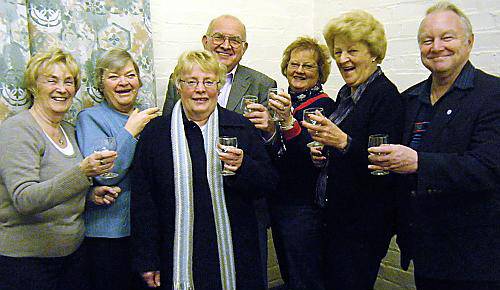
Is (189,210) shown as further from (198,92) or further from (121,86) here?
(121,86)

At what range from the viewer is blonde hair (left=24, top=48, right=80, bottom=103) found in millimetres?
1849

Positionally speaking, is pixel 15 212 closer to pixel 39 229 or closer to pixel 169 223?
pixel 39 229

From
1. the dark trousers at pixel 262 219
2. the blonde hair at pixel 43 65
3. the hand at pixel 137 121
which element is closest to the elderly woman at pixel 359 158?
the dark trousers at pixel 262 219

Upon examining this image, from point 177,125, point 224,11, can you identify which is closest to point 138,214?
point 177,125

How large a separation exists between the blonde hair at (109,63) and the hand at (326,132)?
2.96 feet

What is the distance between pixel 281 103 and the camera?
1.91 m

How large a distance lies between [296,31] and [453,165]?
77.5 inches

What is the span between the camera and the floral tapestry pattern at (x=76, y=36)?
6.38ft

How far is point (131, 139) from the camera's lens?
1.97m

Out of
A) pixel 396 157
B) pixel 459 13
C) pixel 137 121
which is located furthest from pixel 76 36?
pixel 459 13

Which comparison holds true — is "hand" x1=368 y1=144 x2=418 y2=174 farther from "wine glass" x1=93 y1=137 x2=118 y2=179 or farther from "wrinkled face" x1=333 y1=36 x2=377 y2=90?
"wine glass" x1=93 y1=137 x2=118 y2=179

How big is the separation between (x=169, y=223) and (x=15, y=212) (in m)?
0.60

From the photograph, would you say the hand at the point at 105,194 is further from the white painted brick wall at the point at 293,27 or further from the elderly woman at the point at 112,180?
the white painted brick wall at the point at 293,27

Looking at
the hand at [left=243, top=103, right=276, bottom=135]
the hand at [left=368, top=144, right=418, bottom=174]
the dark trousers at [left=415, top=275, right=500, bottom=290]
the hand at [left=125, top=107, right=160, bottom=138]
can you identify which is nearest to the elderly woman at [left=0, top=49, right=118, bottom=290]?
the hand at [left=125, top=107, right=160, bottom=138]
